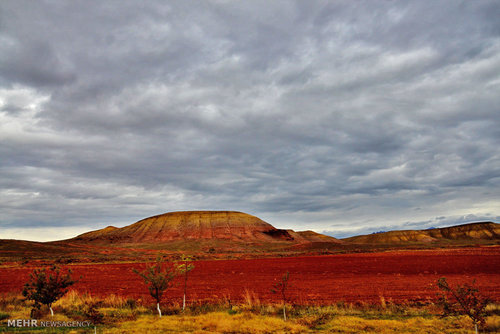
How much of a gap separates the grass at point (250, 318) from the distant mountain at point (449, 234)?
6426 inches

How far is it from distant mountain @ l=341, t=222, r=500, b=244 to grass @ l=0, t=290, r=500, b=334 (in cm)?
16322

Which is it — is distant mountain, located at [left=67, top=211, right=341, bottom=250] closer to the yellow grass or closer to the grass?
the grass

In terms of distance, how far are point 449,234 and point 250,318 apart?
192 meters

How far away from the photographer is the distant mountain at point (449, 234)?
16012 cm

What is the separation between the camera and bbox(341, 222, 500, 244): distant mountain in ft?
525

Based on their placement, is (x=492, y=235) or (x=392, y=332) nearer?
(x=392, y=332)

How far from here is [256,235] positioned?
13275 centimetres

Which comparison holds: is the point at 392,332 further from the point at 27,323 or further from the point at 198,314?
the point at 27,323

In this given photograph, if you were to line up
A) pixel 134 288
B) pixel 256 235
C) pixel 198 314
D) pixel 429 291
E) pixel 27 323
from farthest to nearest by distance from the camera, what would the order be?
pixel 256 235 → pixel 134 288 → pixel 429 291 → pixel 198 314 → pixel 27 323

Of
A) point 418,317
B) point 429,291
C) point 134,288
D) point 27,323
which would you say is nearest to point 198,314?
point 27,323

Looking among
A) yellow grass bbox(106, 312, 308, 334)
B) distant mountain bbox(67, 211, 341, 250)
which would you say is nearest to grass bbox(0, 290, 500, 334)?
yellow grass bbox(106, 312, 308, 334)

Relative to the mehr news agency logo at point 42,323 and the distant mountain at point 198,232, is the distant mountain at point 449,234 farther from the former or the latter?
the mehr news agency logo at point 42,323

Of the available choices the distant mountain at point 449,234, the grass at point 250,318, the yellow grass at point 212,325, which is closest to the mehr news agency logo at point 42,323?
the grass at point 250,318

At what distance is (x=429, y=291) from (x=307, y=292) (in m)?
6.92
